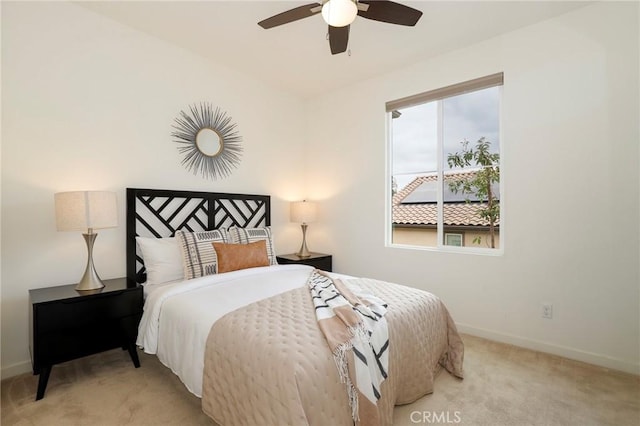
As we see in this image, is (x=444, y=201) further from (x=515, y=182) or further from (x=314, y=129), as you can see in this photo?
(x=314, y=129)

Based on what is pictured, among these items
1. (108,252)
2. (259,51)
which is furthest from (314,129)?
(108,252)

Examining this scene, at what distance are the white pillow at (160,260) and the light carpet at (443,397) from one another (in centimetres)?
63

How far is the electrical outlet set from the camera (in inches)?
101

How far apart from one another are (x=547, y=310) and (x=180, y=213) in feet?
10.8

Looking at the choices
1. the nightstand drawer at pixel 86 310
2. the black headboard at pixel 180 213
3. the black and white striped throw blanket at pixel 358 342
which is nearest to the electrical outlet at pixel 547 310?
the black and white striped throw blanket at pixel 358 342

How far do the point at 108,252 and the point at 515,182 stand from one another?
11.3ft

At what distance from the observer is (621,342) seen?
2305 mm

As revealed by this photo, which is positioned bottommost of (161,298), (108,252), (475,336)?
(475,336)

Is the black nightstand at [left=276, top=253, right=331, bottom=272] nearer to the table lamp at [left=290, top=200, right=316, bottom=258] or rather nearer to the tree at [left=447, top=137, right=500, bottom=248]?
the table lamp at [left=290, top=200, right=316, bottom=258]

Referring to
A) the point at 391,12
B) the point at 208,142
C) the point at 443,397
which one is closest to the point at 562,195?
the point at 443,397

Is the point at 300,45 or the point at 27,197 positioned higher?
the point at 300,45

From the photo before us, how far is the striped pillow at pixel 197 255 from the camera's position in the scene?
2.62m

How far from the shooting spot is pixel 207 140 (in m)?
3.29

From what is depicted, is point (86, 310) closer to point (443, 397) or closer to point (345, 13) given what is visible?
point (443, 397)
